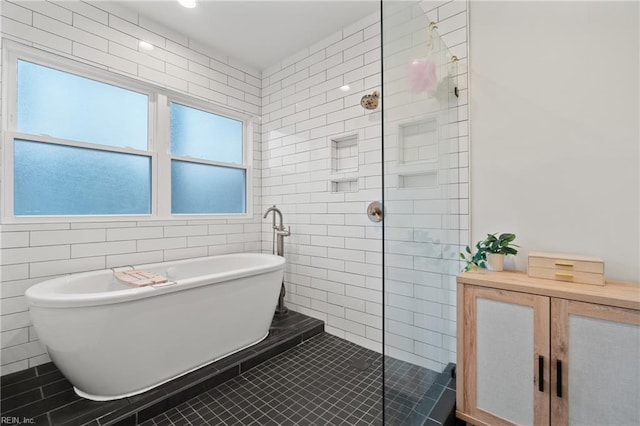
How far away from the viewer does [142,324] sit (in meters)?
1.60

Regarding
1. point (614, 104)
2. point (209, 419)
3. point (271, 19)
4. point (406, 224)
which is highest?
point (271, 19)

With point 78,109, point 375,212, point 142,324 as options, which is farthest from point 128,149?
point 375,212

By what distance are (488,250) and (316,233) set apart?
5.11 ft

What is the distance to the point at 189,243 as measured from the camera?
2719mm

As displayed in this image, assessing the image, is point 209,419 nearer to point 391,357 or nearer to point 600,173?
point 391,357

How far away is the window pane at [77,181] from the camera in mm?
1933

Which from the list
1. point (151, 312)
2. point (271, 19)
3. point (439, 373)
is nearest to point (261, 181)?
point (271, 19)

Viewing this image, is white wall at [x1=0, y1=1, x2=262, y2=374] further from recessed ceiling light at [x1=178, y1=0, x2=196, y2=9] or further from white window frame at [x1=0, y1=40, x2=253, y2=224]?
recessed ceiling light at [x1=178, y1=0, x2=196, y2=9]

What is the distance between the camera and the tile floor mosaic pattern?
4.11ft

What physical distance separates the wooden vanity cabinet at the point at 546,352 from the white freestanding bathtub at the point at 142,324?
1.50 metres

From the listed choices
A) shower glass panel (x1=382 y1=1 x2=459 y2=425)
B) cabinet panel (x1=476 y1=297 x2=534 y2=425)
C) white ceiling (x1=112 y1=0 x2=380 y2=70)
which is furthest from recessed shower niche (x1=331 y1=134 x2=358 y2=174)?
cabinet panel (x1=476 y1=297 x2=534 y2=425)

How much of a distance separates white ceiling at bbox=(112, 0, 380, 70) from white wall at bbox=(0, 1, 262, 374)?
17 centimetres

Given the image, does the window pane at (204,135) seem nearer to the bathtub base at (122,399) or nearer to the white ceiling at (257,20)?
the white ceiling at (257,20)

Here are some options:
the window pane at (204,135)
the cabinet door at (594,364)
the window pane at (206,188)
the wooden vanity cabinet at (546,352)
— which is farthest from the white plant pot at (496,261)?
the window pane at (204,135)
